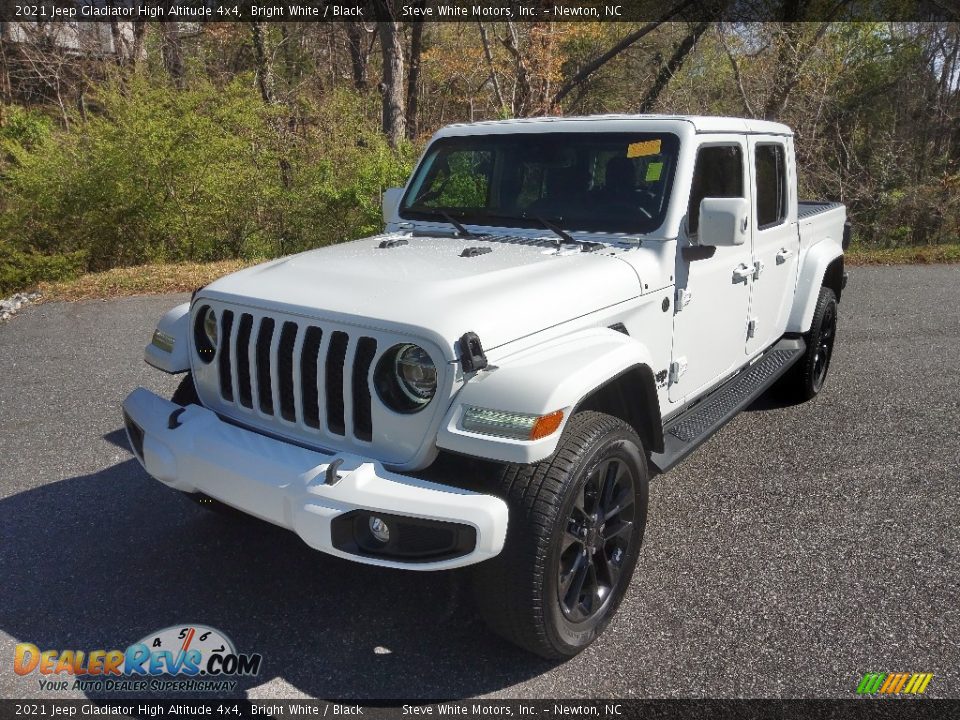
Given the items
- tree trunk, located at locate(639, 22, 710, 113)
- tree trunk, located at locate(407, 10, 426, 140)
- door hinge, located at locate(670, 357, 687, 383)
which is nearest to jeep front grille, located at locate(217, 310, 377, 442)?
door hinge, located at locate(670, 357, 687, 383)

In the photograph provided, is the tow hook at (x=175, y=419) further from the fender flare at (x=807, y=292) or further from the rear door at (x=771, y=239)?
the fender flare at (x=807, y=292)

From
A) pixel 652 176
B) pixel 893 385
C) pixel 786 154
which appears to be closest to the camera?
pixel 652 176

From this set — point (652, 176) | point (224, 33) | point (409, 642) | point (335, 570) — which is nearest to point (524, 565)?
point (409, 642)

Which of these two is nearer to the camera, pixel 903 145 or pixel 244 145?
pixel 244 145

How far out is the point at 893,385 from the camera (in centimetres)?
583

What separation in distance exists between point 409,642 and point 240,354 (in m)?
1.26

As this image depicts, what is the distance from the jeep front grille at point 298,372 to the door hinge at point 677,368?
157cm

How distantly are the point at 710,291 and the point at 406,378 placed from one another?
6.07 feet

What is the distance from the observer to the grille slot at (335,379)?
8.69 feet

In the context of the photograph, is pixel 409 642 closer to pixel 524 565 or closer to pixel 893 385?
pixel 524 565

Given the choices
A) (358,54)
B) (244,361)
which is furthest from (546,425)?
(358,54)

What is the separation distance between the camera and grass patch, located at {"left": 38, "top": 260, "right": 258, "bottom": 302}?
920 centimetres

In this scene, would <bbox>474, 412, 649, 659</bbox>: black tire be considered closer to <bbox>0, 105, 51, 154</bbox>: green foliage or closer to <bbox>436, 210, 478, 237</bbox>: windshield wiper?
<bbox>436, 210, 478, 237</bbox>: windshield wiper

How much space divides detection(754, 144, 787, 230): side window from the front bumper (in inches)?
109
